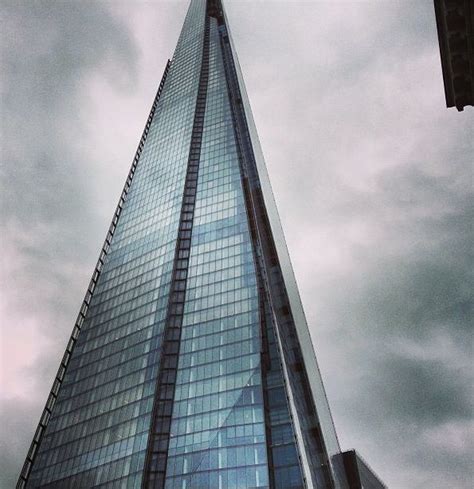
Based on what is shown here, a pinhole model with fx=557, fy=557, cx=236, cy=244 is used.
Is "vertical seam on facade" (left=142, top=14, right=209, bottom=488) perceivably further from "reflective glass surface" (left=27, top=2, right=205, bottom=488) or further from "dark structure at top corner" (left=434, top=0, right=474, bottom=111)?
"dark structure at top corner" (left=434, top=0, right=474, bottom=111)

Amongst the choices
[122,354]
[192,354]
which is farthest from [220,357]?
[122,354]

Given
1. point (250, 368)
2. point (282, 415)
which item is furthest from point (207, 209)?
point (282, 415)

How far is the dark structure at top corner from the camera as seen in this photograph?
28.8 meters

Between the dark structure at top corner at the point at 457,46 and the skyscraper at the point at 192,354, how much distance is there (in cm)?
6592

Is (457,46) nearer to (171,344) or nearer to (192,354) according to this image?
(192,354)

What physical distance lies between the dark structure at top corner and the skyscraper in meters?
65.9

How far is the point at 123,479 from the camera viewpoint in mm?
89188

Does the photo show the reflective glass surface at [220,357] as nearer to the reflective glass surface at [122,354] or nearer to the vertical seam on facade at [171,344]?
the vertical seam on facade at [171,344]

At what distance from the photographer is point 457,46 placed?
30203mm

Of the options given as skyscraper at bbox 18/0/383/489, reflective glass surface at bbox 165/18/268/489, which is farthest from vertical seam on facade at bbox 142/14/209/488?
reflective glass surface at bbox 165/18/268/489

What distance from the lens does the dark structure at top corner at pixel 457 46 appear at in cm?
2880

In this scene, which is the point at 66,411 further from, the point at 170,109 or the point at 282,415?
the point at 170,109

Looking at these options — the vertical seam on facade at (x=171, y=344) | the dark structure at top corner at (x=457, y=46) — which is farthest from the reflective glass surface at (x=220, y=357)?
the dark structure at top corner at (x=457, y=46)

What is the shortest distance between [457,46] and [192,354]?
8446 centimetres
